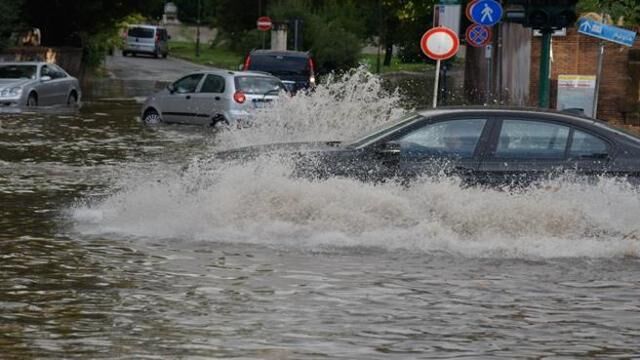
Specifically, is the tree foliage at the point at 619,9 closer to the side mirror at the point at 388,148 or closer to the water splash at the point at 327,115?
the water splash at the point at 327,115

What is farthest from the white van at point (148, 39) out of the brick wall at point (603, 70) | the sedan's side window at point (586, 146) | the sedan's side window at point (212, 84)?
the sedan's side window at point (586, 146)

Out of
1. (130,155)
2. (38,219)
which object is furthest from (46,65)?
(38,219)

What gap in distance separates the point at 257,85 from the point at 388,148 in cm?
1658

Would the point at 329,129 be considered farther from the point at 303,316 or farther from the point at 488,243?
the point at 303,316

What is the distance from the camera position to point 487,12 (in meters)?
29.0

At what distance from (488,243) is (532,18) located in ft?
28.8

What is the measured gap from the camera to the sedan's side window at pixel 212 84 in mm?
31312

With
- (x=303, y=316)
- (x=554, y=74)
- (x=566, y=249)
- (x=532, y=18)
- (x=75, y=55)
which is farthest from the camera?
(x=75, y=55)

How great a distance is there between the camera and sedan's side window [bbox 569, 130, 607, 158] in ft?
49.0

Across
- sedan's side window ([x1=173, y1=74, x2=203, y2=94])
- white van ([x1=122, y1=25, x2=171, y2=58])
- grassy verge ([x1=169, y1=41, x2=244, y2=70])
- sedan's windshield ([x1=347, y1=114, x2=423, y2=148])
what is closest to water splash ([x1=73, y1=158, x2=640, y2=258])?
sedan's windshield ([x1=347, y1=114, x2=423, y2=148])

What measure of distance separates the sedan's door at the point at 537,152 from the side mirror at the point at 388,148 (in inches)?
32.3

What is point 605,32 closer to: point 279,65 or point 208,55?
point 279,65

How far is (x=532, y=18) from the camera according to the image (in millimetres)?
22844

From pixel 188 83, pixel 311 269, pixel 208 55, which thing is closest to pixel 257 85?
pixel 188 83
